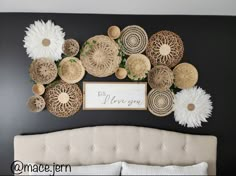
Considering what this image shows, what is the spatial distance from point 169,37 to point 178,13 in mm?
259

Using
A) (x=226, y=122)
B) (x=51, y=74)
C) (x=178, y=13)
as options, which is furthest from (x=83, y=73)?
(x=226, y=122)

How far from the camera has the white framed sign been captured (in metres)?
2.62

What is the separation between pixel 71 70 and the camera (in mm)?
2596

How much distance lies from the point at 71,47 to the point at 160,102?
1065mm

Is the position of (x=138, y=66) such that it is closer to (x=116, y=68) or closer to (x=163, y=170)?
(x=116, y=68)

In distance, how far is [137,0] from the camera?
2381 millimetres

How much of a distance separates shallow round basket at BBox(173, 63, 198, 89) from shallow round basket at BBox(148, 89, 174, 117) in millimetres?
152

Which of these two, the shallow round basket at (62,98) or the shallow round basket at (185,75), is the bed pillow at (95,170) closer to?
the shallow round basket at (62,98)

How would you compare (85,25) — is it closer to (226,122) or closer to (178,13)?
(178,13)

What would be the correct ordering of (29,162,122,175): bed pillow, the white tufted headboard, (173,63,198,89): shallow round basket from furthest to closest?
1. (173,63,198,89): shallow round basket
2. the white tufted headboard
3. (29,162,122,175): bed pillow

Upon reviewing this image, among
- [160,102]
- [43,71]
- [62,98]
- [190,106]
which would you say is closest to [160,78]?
[160,102]

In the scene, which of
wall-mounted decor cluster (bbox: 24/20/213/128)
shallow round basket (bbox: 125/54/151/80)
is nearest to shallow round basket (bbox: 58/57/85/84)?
wall-mounted decor cluster (bbox: 24/20/213/128)

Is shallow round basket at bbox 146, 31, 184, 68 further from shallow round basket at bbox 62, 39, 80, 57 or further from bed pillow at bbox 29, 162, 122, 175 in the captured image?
bed pillow at bbox 29, 162, 122, 175

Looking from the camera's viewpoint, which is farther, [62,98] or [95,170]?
[62,98]
